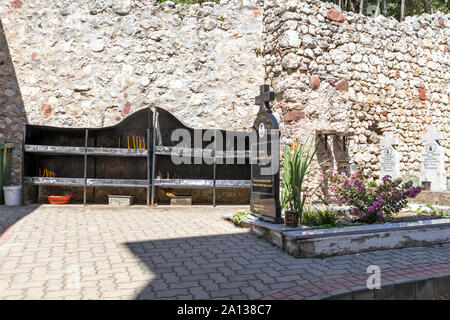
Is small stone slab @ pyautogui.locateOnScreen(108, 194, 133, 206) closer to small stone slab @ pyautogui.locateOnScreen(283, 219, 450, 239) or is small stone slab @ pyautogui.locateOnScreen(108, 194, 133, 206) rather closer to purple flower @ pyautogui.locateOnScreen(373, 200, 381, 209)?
small stone slab @ pyautogui.locateOnScreen(283, 219, 450, 239)

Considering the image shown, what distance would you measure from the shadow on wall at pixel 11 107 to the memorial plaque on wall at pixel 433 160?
9914 mm

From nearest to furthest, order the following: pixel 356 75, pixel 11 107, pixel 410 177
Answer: pixel 11 107
pixel 356 75
pixel 410 177

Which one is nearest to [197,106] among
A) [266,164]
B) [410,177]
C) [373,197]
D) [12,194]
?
[266,164]

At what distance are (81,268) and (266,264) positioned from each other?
178 cm

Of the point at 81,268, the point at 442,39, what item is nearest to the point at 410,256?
the point at 81,268

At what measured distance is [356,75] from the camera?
27.0 ft

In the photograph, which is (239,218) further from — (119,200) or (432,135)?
(432,135)

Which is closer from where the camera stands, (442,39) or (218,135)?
(218,135)

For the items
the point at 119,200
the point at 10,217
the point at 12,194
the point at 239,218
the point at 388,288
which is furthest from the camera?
the point at 119,200

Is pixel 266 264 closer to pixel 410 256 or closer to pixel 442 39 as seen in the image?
pixel 410 256

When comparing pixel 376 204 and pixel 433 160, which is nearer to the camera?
pixel 376 204

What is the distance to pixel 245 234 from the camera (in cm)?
493

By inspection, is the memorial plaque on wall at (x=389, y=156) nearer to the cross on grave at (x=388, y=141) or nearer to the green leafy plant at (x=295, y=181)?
the cross on grave at (x=388, y=141)

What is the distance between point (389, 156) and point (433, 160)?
58.2 inches
